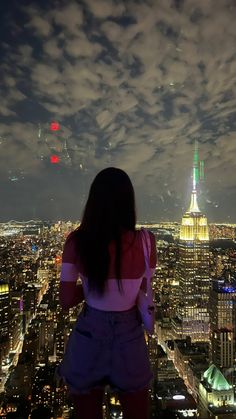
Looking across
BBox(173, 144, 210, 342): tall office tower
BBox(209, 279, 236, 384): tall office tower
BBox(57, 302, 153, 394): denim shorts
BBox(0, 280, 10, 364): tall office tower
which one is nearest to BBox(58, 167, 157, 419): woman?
BBox(57, 302, 153, 394): denim shorts

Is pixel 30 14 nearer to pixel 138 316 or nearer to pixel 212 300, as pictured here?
pixel 138 316

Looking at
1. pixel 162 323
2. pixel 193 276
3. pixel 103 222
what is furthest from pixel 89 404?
pixel 193 276

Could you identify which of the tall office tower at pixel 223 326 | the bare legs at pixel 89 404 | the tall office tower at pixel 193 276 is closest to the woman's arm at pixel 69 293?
the bare legs at pixel 89 404

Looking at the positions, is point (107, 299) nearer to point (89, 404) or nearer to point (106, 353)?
point (106, 353)

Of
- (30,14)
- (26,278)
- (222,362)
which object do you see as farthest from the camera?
(26,278)

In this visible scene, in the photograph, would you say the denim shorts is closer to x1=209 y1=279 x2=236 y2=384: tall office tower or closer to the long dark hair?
the long dark hair

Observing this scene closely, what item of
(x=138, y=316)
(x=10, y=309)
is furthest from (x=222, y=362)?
(x=138, y=316)
